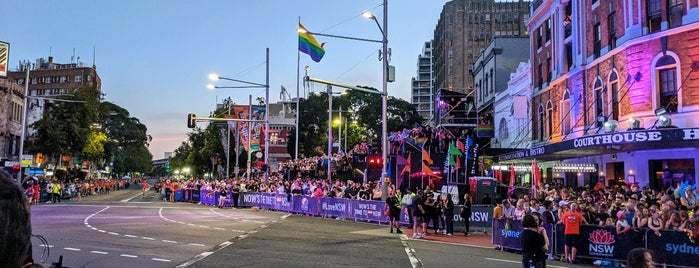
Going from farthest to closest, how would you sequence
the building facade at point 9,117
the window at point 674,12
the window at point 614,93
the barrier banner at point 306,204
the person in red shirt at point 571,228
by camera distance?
the building facade at point 9,117 → the barrier banner at point 306,204 → the window at point 614,93 → the window at point 674,12 → the person in red shirt at point 571,228

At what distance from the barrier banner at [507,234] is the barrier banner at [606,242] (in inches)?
75.7

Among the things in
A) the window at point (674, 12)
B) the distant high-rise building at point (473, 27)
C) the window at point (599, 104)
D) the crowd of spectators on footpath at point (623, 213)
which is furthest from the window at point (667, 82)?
the distant high-rise building at point (473, 27)

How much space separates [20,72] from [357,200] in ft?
313

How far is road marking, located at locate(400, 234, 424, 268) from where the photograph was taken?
1321cm

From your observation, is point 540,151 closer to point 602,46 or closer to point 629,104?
point 629,104

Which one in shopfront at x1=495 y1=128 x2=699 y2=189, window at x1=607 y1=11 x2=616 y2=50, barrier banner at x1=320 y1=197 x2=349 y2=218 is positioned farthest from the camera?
window at x1=607 y1=11 x2=616 y2=50

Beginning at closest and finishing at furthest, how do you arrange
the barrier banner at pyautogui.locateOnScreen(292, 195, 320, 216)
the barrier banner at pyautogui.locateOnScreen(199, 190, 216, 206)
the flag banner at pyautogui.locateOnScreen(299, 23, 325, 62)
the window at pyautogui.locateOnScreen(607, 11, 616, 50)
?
1. the flag banner at pyautogui.locateOnScreen(299, 23, 325, 62)
2. the window at pyautogui.locateOnScreen(607, 11, 616, 50)
3. the barrier banner at pyautogui.locateOnScreen(292, 195, 320, 216)
4. the barrier banner at pyautogui.locateOnScreen(199, 190, 216, 206)

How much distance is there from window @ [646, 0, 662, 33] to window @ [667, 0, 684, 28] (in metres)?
0.39

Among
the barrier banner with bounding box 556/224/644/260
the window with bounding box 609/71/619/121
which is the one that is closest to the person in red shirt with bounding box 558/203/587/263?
the barrier banner with bounding box 556/224/644/260

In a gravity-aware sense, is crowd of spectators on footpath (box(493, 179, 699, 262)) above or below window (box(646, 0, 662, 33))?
below

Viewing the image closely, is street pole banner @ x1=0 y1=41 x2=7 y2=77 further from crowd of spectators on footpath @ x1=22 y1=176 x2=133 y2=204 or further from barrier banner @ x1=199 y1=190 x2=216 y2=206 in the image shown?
barrier banner @ x1=199 y1=190 x2=216 y2=206

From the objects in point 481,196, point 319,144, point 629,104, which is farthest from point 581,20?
point 319,144

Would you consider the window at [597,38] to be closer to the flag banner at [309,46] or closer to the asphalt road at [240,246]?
the flag banner at [309,46]

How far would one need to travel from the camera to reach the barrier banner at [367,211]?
24.7m
